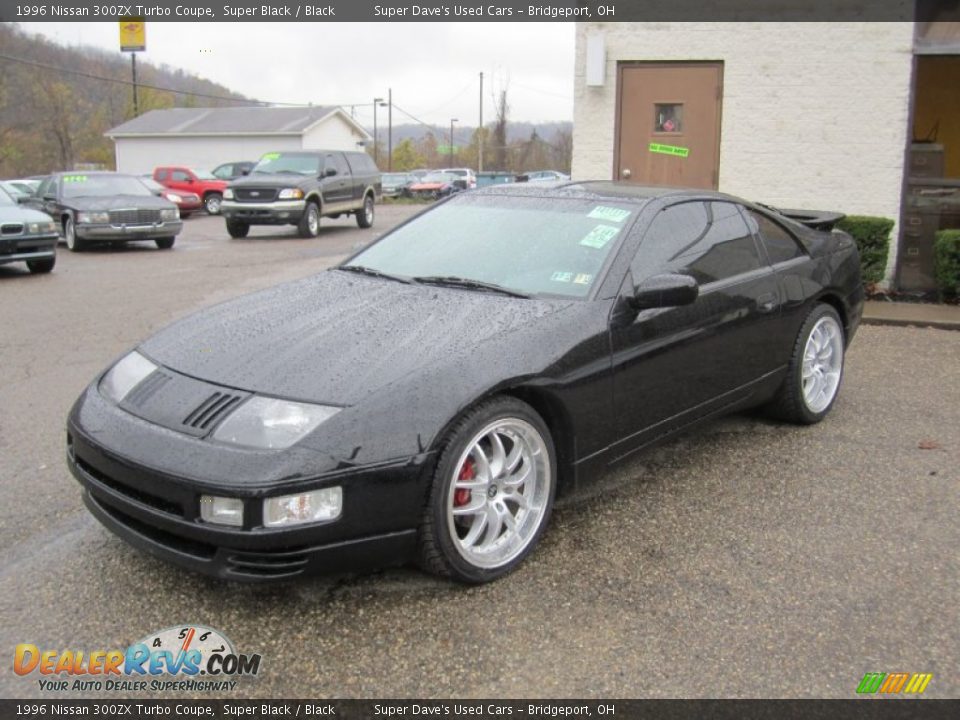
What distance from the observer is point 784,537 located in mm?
3621

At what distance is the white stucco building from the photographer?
9.31 m

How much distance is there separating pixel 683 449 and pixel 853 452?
0.90m

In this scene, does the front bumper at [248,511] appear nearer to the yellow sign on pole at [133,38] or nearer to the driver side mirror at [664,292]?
the driver side mirror at [664,292]

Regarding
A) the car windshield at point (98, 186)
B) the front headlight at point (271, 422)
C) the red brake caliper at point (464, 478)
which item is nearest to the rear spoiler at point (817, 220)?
the red brake caliper at point (464, 478)

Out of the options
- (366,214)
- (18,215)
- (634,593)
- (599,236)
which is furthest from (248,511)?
(366,214)

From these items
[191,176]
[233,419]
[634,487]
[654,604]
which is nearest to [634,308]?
[634,487]

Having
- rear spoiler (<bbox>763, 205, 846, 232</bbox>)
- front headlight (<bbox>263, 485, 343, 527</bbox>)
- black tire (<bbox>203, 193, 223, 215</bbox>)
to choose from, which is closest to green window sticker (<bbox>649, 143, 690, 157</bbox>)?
rear spoiler (<bbox>763, 205, 846, 232</bbox>)

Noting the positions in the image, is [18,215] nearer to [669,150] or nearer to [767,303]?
[669,150]

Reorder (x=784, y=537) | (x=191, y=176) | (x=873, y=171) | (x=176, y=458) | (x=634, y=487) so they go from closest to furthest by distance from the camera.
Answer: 1. (x=176, y=458)
2. (x=784, y=537)
3. (x=634, y=487)
4. (x=873, y=171)
5. (x=191, y=176)

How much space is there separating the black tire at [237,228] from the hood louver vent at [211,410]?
16.2 metres

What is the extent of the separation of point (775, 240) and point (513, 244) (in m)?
1.72

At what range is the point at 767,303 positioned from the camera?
15.0 ft

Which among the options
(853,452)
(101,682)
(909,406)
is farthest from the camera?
(909,406)

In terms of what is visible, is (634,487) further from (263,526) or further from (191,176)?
(191,176)
